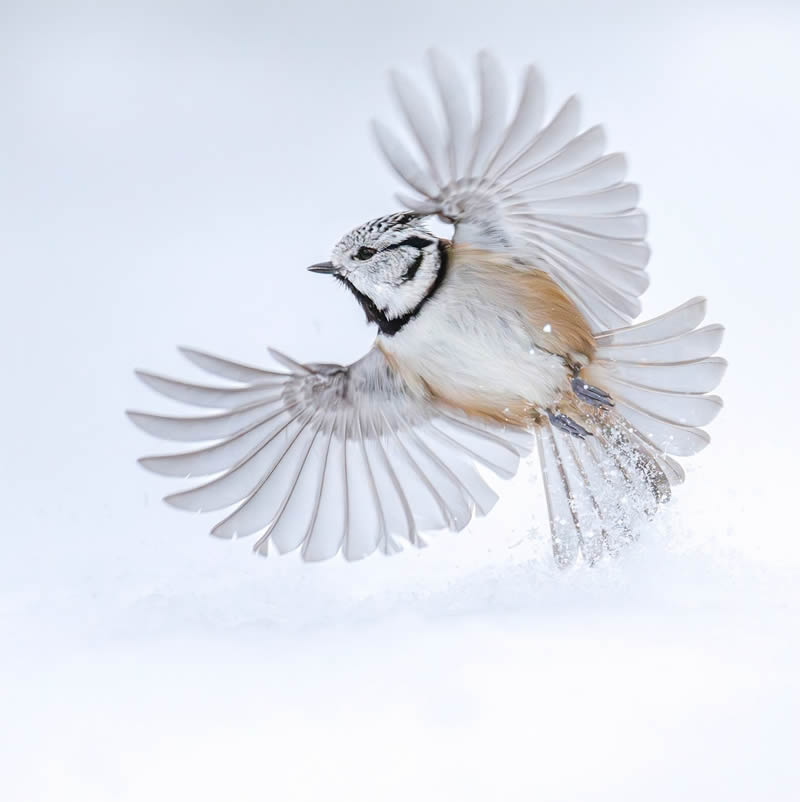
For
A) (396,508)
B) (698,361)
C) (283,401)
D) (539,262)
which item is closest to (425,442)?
(396,508)

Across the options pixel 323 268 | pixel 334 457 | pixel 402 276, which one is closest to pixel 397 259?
pixel 402 276

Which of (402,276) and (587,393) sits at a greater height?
(402,276)

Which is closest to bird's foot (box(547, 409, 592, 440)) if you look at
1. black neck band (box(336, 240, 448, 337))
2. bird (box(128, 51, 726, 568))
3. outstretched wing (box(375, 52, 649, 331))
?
bird (box(128, 51, 726, 568))

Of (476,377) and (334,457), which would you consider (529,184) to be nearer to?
(476,377)

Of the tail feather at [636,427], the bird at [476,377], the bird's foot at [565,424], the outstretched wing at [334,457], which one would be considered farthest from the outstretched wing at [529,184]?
the outstretched wing at [334,457]

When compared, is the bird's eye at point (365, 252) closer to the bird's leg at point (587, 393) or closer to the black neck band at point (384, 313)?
the black neck band at point (384, 313)

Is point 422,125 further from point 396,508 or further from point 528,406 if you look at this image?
point 396,508

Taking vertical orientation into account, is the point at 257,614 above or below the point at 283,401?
below
